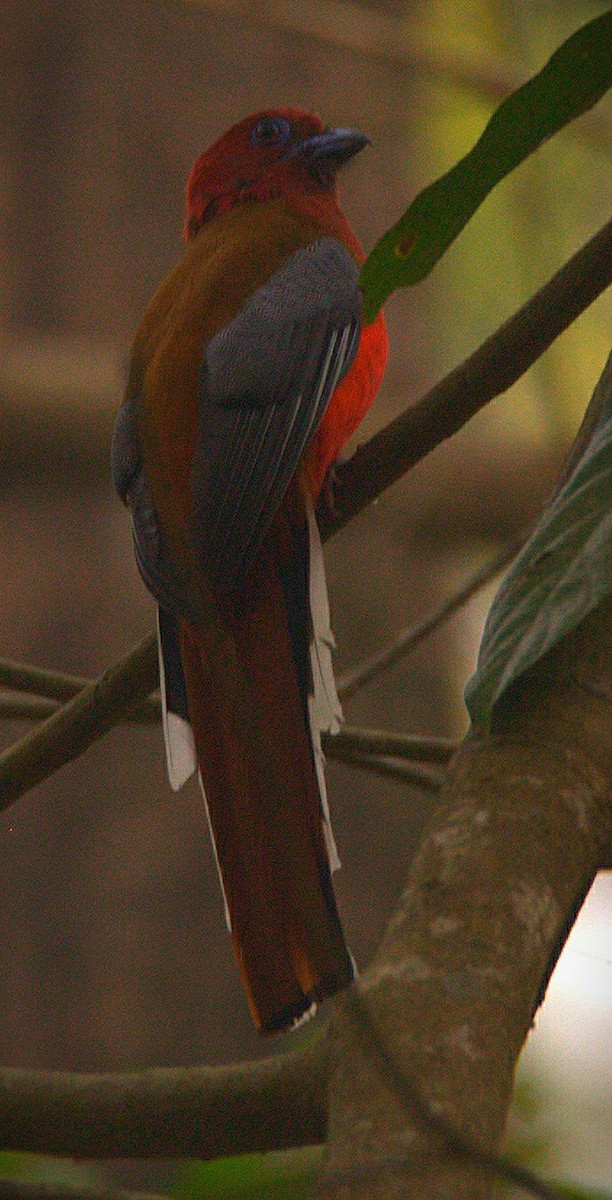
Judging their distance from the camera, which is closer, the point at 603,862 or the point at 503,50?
the point at 603,862

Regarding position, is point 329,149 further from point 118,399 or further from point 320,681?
point 320,681

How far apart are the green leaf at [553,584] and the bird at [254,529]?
312 millimetres

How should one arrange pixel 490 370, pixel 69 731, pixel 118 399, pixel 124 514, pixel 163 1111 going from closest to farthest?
pixel 163 1111 → pixel 490 370 → pixel 69 731 → pixel 118 399 → pixel 124 514

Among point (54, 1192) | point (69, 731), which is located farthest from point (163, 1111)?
point (69, 731)

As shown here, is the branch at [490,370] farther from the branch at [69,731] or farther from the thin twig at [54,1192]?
the thin twig at [54,1192]

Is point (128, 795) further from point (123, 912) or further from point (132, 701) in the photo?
point (132, 701)

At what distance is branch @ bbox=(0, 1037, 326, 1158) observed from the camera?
1.19 meters

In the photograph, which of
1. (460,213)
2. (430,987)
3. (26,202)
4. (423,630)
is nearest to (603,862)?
(430,987)

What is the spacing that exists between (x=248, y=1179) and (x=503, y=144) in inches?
45.8

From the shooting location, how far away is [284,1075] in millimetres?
1183

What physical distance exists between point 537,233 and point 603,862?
2.51m

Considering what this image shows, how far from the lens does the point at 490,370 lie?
1.50 m

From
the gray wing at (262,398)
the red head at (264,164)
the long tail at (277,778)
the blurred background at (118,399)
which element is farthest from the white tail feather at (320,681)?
the blurred background at (118,399)

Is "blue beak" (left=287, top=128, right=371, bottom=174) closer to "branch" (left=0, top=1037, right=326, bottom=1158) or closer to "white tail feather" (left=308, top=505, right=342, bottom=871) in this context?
"white tail feather" (left=308, top=505, right=342, bottom=871)
